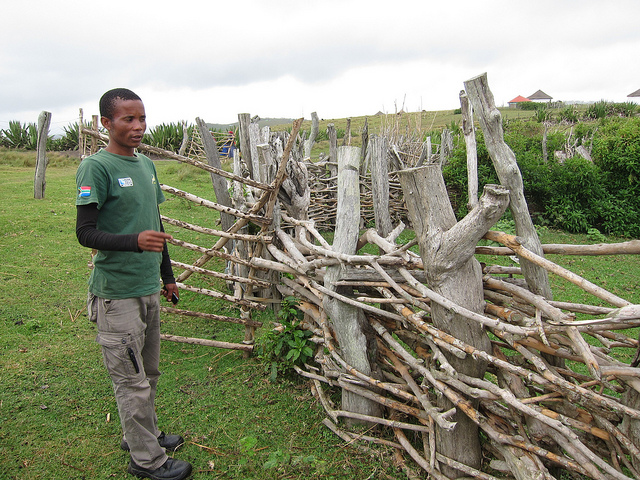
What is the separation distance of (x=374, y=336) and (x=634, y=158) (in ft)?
22.5

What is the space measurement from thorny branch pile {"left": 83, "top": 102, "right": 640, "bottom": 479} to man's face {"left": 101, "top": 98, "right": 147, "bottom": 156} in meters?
1.17

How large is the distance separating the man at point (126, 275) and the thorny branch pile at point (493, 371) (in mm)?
1085

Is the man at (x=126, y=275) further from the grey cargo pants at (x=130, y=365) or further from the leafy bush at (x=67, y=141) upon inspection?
the leafy bush at (x=67, y=141)

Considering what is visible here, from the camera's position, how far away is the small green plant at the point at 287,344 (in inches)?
127

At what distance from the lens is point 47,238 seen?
644cm

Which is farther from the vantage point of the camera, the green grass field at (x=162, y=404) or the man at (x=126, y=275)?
the green grass field at (x=162, y=404)

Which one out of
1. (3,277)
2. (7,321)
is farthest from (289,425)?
(3,277)

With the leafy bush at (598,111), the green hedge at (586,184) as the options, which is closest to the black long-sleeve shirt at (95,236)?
the green hedge at (586,184)

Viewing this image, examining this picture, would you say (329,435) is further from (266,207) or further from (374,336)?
(266,207)

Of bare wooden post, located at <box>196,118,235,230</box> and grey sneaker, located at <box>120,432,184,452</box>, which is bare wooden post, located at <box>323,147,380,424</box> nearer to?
grey sneaker, located at <box>120,432,184,452</box>

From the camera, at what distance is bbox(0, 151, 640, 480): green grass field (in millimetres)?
2453

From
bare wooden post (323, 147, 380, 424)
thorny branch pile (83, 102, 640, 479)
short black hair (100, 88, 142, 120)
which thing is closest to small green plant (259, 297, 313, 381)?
thorny branch pile (83, 102, 640, 479)

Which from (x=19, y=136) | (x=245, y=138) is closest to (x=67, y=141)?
(x=19, y=136)

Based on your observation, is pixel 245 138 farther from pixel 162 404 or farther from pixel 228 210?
pixel 162 404
